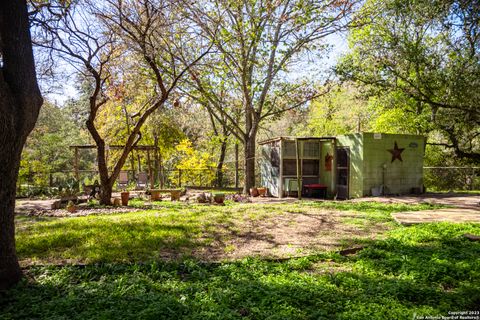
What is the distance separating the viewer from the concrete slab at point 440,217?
6.81 metres

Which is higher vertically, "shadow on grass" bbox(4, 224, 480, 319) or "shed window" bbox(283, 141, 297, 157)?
"shed window" bbox(283, 141, 297, 157)

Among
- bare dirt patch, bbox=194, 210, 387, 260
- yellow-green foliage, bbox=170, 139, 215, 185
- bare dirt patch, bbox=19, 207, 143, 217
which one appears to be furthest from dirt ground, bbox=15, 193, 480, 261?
yellow-green foliage, bbox=170, 139, 215, 185

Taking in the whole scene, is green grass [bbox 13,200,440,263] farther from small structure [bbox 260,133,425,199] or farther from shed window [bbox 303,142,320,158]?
shed window [bbox 303,142,320,158]

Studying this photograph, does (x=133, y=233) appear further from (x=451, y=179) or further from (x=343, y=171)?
(x=451, y=179)

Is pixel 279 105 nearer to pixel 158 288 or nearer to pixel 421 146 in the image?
pixel 421 146

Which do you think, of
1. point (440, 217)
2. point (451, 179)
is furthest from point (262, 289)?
point (451, 179)

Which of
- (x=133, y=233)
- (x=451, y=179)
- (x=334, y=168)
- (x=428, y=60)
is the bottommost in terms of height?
(x=133, y=233)

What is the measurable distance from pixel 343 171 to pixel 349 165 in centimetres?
48

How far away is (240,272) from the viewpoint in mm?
4047

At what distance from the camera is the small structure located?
12.4m

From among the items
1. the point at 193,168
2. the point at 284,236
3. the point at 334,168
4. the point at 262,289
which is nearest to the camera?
the point at 262,289

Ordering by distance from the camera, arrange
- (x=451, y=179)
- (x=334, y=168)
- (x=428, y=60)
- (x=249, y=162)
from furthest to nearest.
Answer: (x=451, y=179) → (x=249, y=162) → (x=334, y=168) → (x=428, y=60)

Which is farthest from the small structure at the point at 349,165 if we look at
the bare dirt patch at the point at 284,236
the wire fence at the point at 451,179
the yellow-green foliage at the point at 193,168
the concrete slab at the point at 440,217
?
the wire fence at the point at 451,179

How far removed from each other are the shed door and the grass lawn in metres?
6.46
